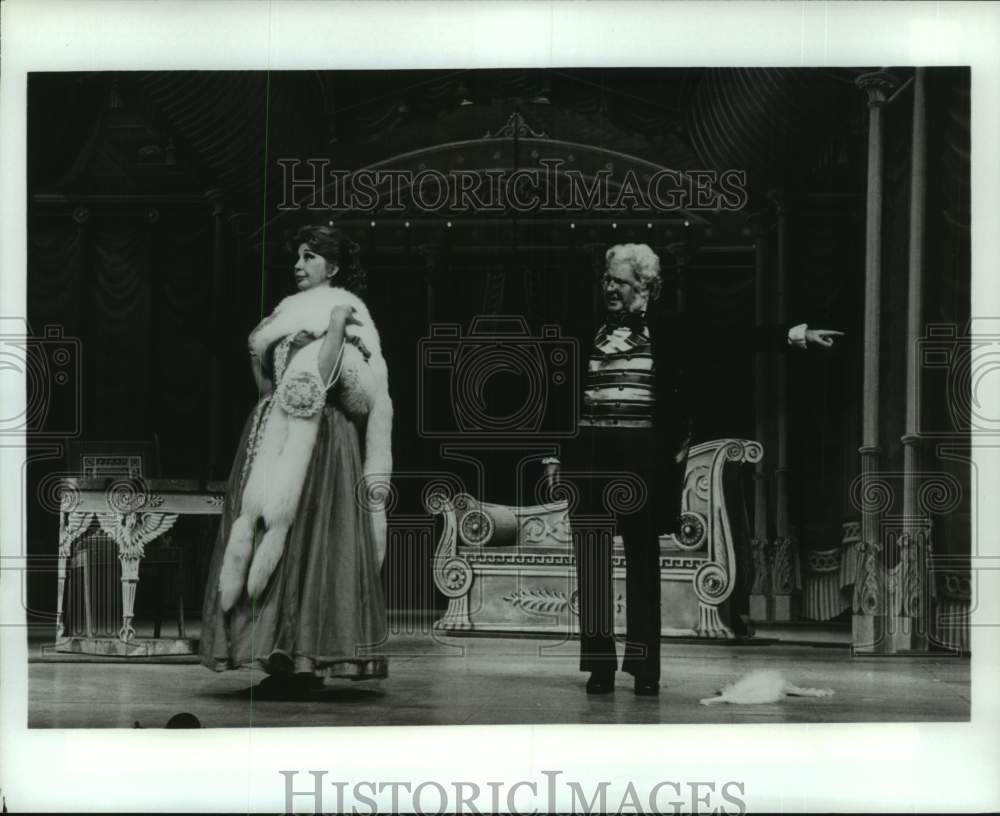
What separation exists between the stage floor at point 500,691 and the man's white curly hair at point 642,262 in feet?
5.23

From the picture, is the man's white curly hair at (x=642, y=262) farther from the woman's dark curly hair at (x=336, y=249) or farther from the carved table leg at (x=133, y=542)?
the carved table leg at (x=133, y=542)

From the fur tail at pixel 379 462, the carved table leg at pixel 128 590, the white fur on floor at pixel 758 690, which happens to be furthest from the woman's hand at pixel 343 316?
the white fur on floor at pixel 758 690

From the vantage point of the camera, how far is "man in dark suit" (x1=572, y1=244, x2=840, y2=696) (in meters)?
7.70

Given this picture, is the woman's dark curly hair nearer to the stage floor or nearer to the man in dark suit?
the man in dark suit

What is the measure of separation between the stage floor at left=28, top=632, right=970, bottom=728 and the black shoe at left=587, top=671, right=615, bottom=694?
0.03m

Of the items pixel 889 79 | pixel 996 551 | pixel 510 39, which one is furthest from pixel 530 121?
pixel 996 551

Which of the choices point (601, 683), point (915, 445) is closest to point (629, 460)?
point (601, 683)

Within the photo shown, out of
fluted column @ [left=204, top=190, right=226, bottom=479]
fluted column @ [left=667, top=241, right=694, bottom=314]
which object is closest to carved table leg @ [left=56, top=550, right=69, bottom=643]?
fluted column @ [left=204, top=190, right=226, bottom=479]

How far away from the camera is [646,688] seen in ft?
25.1

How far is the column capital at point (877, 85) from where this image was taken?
778 centimetres

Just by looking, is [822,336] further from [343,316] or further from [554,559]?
[343,316]

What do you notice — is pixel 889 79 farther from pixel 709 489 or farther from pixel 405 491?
pixel 405 491

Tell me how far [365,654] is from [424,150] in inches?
89.3

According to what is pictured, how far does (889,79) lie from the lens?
7.78 metres
